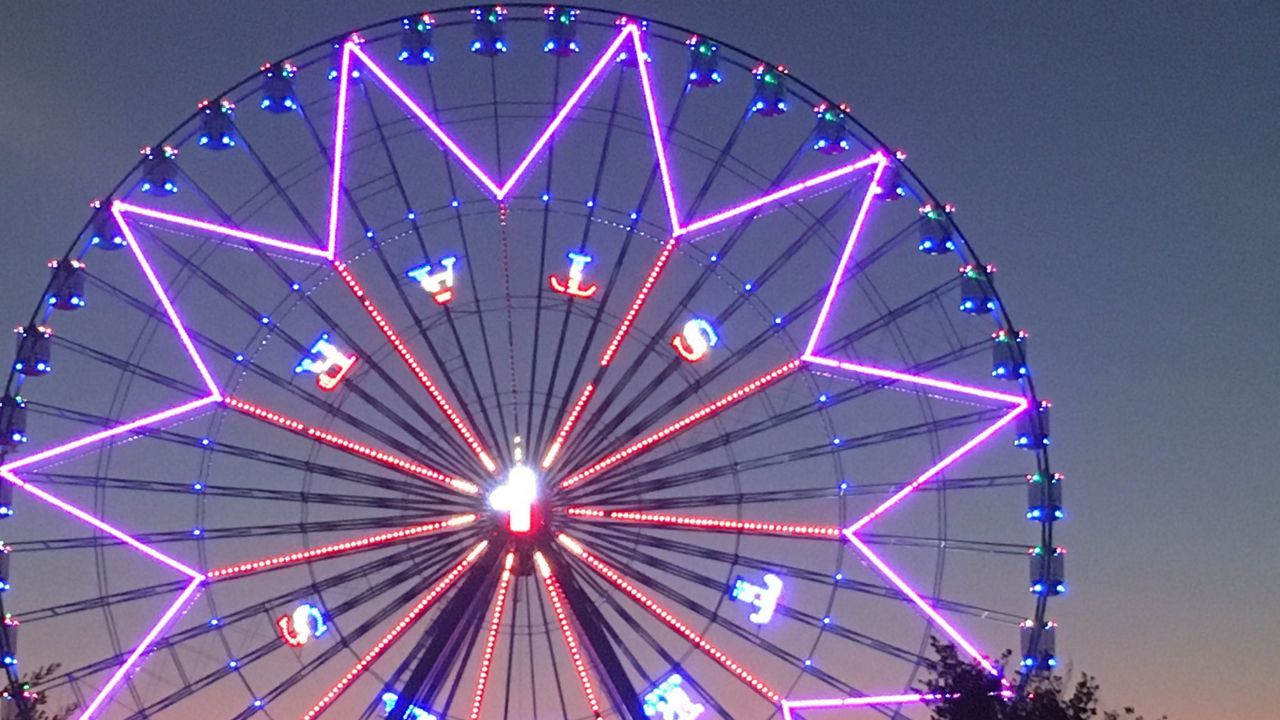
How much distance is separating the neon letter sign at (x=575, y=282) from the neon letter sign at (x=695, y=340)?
5.26ft

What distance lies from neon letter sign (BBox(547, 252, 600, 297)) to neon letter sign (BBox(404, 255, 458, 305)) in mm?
1634

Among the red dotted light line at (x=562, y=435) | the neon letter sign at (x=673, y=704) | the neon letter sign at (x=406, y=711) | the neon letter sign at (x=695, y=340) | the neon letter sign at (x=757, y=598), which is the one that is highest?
the neon letter sign at (x=695, y=340)

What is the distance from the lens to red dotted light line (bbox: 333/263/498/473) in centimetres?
2898

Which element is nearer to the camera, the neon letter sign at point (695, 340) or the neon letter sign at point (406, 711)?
the neon letter sign at point (406, 711)

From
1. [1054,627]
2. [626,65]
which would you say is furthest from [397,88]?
[1054,627]

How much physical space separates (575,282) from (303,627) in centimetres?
692

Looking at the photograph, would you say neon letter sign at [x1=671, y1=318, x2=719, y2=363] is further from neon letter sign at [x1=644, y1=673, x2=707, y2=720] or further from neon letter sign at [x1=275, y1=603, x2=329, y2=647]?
neon letter sign at [x1=275, y1=603, x2=329, y2=647]

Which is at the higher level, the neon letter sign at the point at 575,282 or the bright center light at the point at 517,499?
the neon letter sign at the point at 575,282

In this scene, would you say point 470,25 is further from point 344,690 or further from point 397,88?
point 344,690

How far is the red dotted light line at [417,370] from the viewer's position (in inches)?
1141

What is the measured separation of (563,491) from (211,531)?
226 inches

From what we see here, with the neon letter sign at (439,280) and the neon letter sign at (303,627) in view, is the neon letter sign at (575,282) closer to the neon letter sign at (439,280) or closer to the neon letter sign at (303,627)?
the neon letter sign at (439,280)

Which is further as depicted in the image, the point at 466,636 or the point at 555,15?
the point at 555,15

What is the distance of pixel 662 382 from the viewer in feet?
98.1
